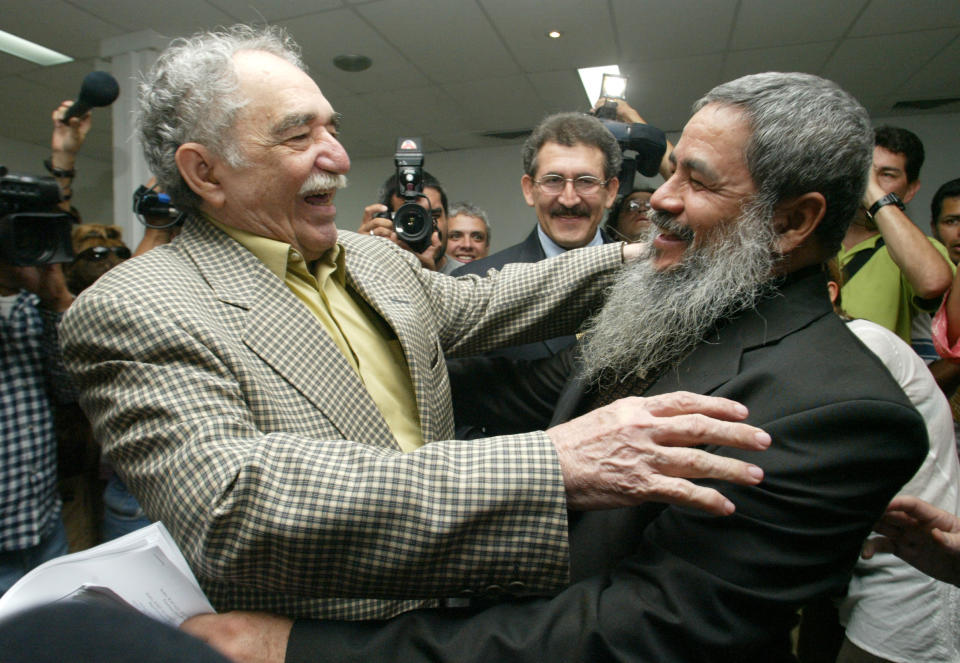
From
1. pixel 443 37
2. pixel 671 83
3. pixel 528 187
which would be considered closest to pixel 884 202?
pixel 528 187

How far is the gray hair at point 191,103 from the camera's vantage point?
1.17m

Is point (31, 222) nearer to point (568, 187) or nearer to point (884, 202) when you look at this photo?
point (568, 187)

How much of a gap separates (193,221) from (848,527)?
1243mm

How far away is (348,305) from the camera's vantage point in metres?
1.33

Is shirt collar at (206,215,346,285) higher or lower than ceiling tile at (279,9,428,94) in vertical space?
lower

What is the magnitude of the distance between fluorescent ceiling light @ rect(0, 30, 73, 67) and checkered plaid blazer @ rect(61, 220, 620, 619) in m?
4.85

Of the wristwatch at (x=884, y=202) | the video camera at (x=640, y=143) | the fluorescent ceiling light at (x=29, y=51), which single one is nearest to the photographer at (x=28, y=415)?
the video camera at (x=640, y=143)

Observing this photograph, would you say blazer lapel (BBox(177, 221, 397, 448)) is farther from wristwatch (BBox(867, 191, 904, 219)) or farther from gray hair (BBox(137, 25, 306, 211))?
wristwatch (BBox(867, 191, 904, 219))

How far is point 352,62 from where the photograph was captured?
4.84 m

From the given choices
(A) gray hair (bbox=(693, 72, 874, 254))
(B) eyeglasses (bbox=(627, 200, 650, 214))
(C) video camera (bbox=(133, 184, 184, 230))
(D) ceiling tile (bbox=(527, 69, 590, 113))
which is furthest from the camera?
(D) ceiling tile (bbox=(527, 69, 590, 113))

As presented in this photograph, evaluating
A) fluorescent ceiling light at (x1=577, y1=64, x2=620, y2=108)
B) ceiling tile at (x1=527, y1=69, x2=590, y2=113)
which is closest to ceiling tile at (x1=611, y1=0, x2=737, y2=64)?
fluorescent ceiling light at (x1=577, y1=64, x2=620, y2=108)

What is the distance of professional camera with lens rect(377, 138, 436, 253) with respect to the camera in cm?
203

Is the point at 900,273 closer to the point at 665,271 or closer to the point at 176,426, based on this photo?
the point at 665,271

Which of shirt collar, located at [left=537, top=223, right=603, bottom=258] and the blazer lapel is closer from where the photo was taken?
the blazer lapel
